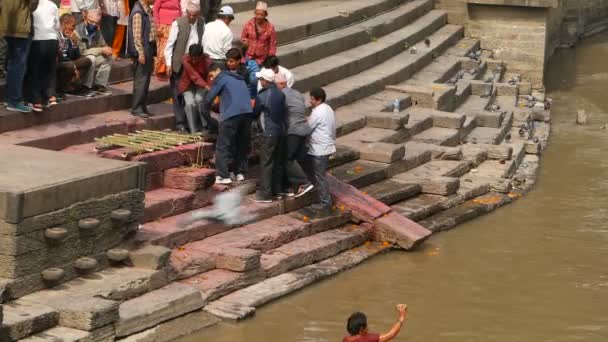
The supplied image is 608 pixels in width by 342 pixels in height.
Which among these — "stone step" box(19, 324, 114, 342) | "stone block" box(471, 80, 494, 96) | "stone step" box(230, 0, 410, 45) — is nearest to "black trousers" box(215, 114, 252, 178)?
"stone step" box(19, 324, 114, 342)

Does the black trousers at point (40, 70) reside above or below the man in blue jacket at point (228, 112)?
above

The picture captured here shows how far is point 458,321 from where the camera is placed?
11680 millimetres

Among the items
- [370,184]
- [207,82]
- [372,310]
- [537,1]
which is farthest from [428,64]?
[372,310]

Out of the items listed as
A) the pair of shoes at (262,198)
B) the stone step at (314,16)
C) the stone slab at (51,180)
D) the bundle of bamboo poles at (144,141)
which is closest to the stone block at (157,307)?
the stone slab at (51,180)

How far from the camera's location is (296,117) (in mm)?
13344

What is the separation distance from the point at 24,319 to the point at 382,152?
6.46 m

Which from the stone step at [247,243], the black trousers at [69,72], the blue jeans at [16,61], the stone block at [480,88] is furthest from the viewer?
the stone block at [480,88]

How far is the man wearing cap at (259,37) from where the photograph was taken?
14875 mm

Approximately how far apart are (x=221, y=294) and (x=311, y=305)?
0.83 metres

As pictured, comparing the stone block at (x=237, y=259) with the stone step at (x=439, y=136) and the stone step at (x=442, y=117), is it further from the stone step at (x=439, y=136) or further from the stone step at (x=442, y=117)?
the stone step at (x=442, y=117)

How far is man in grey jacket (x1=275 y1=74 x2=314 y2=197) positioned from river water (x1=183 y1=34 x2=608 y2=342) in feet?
3.67

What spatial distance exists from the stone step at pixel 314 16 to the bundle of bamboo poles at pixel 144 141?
4106 mm

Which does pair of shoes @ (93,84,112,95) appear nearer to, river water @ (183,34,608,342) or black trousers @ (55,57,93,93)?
black trousers @ (55,57,93,93)

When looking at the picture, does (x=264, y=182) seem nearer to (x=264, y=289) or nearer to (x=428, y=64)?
(x=264, y=289)
